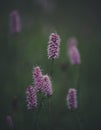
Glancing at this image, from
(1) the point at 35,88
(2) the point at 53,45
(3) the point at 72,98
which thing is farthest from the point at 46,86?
(2) the point at 53,45

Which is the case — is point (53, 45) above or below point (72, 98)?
above

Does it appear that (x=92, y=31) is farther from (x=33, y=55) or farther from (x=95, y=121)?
(x=95, y=121)

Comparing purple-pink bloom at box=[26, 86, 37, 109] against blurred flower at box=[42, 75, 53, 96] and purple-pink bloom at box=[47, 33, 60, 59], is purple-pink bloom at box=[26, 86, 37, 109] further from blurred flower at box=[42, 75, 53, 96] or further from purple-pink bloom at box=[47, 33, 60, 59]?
purple-pink bloom at box=[47, 33, 60, 59]

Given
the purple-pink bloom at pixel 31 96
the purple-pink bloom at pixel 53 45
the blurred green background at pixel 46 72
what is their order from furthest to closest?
1. the blurred green background at pixel 46 72
2. the purple-pink bloom at pixel 53 45
3. the purple-pink bloom at pixel 31 96

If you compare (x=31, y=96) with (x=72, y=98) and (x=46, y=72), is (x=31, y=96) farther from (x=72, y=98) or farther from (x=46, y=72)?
(x=46, y=72)

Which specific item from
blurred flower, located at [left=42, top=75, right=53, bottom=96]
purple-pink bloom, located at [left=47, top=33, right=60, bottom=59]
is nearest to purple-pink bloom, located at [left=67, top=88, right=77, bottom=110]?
blurred flower, located at [left=42, top=75, right=53, bottom=96]

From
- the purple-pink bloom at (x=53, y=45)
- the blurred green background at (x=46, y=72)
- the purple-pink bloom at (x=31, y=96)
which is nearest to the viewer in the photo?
the purple-pink bloom at (x=31, y=96)

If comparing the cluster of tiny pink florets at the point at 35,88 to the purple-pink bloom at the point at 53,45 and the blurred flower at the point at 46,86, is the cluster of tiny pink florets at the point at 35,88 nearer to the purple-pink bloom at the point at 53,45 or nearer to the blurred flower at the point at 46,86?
the blurred flower at the point at 46,86

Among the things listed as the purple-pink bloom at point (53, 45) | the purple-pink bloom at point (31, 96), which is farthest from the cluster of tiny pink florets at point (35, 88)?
the purple-pink bloom at point (53, 45)

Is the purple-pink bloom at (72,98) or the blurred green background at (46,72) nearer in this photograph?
the purple-pink bloom at (72,98)
